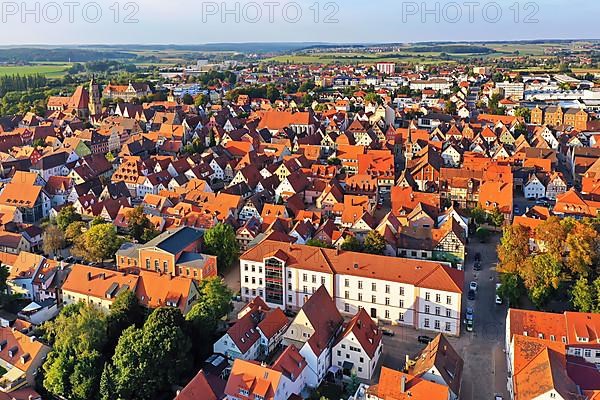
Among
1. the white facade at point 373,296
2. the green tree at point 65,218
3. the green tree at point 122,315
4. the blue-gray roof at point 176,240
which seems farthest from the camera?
the green tree at point 65,218

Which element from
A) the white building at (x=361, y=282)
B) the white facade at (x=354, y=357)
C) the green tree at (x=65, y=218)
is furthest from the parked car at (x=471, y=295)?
the green tree at (x=65, y=218)

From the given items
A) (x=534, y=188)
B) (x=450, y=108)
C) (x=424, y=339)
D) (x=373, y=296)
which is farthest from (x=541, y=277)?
(x=450, y=108)

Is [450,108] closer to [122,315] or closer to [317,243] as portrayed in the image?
[317,243]

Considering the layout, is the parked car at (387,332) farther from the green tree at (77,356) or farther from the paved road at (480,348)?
the green tree at (77,356)

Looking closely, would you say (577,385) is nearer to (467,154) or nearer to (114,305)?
(114,305)

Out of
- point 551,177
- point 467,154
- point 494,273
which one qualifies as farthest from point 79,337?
point 467,154
